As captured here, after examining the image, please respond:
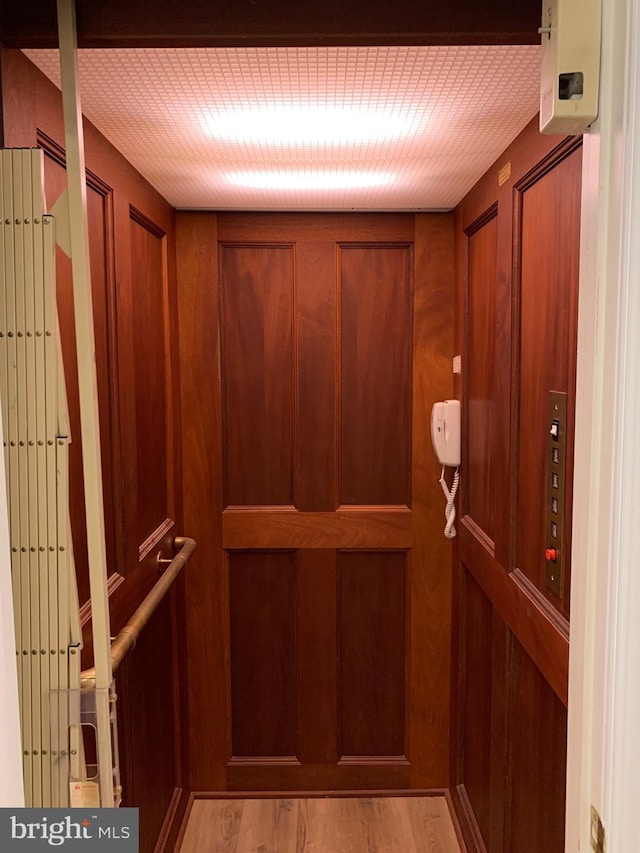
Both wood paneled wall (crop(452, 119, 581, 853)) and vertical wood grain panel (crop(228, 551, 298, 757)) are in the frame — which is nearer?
wood paneled wall (crop(452, 119, 581, 853))

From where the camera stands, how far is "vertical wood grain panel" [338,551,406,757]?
2.38 metres

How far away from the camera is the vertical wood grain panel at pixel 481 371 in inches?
72.0

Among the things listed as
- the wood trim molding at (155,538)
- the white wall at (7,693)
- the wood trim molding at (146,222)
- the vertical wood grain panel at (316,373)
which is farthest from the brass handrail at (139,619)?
the wood trim molding at (146,222)

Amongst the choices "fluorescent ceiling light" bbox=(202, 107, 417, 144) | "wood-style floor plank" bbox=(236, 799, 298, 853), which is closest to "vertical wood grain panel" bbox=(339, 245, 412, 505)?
"fluorescent ceiling light" bbox=(202, 107, 417, 144)

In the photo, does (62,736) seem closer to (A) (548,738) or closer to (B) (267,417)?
(A) (548,738)

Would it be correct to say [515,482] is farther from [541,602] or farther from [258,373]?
[258,373]

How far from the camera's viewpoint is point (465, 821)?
2129mm

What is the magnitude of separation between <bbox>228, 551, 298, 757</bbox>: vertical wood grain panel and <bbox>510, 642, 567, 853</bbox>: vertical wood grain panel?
95cm

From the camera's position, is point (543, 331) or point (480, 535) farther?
point (480, 535)

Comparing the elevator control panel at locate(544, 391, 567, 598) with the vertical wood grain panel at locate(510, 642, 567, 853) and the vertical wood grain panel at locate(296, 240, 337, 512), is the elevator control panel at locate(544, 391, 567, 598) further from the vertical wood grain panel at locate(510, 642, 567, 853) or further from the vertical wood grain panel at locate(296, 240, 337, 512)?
the vertical wood grain panel at locate(296, 240, 337, 512)

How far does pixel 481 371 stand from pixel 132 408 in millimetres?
962

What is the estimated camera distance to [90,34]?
37.5 inches

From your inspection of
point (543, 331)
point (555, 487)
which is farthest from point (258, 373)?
point (555, 487)

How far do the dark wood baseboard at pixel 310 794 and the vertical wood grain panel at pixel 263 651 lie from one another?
143mm
